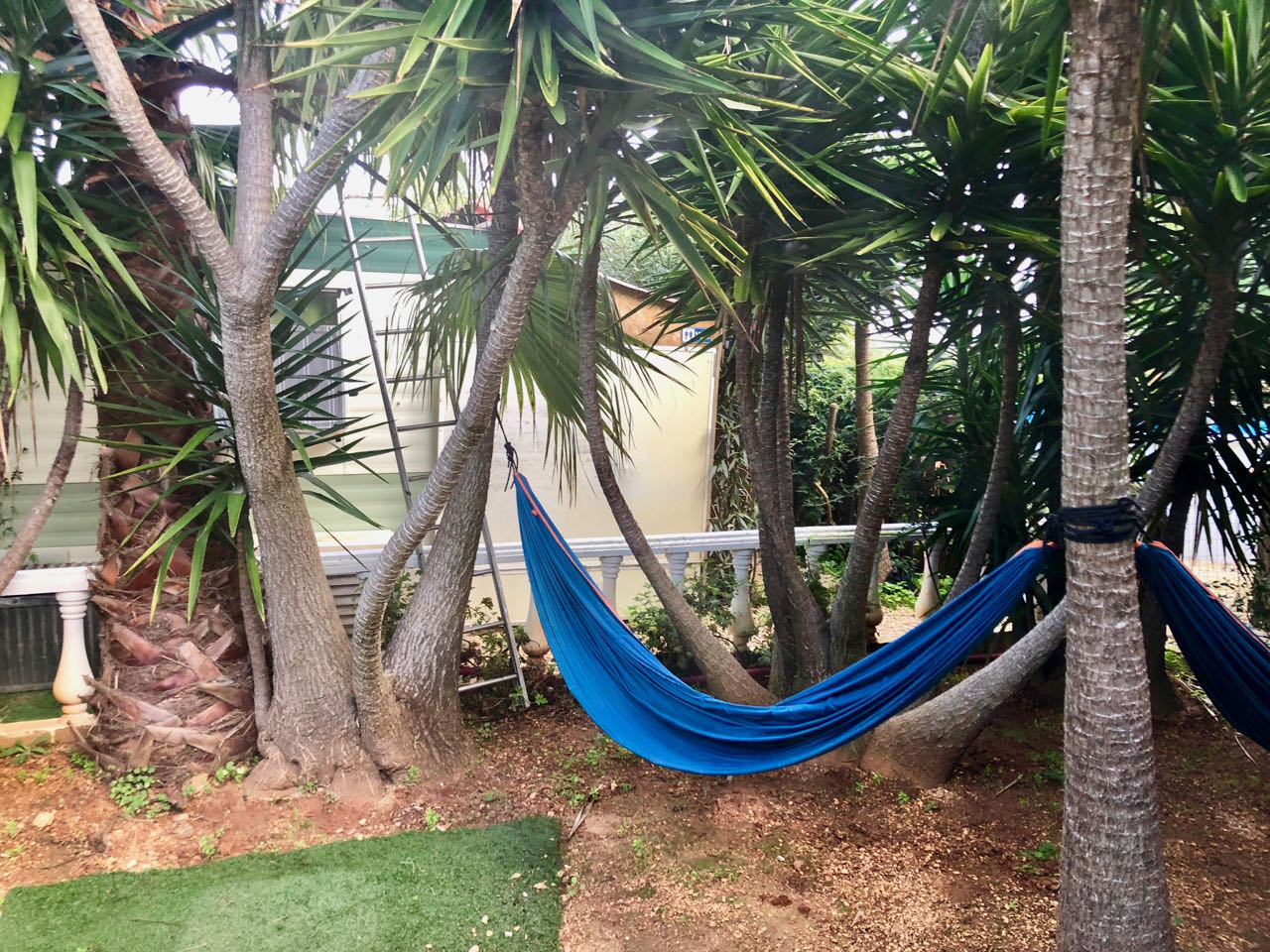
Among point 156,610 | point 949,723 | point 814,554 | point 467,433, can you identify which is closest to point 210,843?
point 156,610

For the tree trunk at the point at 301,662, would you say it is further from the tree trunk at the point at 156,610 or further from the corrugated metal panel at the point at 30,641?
the corrugated metal panel at the point at 30,641

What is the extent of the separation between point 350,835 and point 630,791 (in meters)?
0.82

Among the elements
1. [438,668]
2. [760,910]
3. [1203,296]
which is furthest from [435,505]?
[1203,296]

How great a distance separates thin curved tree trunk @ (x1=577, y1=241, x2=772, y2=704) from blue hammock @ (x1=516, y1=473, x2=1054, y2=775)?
0.79 feet

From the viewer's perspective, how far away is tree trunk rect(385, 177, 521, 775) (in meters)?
2.58

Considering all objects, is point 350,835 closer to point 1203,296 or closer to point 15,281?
point 15,281

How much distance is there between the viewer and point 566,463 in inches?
116

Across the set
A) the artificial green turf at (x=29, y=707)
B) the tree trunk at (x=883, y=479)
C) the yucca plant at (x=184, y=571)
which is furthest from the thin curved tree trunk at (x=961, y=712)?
the artificial green turf at (x=29, y=707)

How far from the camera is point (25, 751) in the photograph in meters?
2.71

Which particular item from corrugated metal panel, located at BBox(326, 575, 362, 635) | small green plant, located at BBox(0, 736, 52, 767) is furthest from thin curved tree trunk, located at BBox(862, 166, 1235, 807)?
small green plant, located at BBox(0, 736, 52, 767)

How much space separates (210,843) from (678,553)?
6.20 feet

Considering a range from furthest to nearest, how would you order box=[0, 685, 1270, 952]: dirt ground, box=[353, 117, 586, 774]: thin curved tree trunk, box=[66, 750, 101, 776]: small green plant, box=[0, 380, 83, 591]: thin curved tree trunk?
1. box=[66, 750, 101, 776]: small green plant
2. box=[0, 380, 83, 591]: thin curved tree trunk
3. box=[0, 685, 1270, 952]: dirt ground
4. box=[353, 117, 586, 774]: thin curved tree trunk

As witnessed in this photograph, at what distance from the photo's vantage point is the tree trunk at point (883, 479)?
2.41 metres

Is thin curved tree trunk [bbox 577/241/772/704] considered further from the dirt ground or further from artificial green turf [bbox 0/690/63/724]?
artificial green turf [bbox 0/690/63/724]
